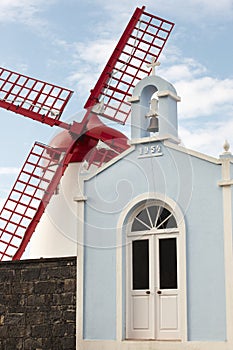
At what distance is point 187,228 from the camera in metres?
10.8

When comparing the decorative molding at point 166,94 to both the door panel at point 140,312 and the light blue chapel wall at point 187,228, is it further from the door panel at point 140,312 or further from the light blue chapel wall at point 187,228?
the door panel at point 140,312

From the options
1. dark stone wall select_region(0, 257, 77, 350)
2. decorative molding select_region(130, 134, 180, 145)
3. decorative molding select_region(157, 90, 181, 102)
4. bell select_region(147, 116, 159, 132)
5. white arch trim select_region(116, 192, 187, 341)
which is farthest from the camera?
dark stone wall select_region(0, 257, 77, 350)

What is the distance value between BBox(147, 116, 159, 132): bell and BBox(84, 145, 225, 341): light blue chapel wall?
393mm

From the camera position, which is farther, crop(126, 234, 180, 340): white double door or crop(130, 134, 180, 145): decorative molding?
crop(130, 134, 180, 145): decorative molding

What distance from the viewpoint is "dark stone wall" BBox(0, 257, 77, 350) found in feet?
39.1

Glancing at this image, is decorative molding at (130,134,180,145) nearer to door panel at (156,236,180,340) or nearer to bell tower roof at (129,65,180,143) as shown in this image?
bell tower roof at (129,65,180,143)

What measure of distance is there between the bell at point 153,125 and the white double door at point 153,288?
5.63 ft

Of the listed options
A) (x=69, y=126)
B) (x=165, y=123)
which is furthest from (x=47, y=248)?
(x=165, y=123)

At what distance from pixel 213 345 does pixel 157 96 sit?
12.9 feet

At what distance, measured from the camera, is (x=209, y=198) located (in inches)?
420

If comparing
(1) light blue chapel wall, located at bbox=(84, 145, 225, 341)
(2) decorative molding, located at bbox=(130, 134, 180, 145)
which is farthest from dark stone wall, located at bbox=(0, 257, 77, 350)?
(2) decorative molding, located at bbox=(130, 134, 180, 145)

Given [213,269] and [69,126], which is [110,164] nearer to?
[213,269]

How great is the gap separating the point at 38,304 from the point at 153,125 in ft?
11.9

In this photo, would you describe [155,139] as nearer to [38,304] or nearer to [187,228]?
[187,228]
